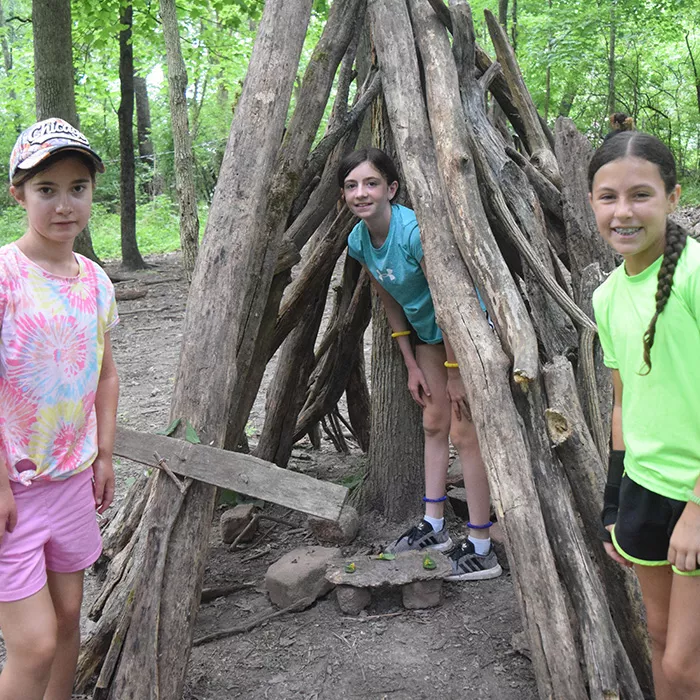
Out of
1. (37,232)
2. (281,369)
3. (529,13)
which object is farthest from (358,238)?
(529,13)

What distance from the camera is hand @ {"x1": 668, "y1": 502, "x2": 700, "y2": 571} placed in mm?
1551

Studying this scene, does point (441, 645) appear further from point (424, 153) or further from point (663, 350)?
point (424, 153)

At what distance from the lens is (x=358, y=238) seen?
132 inches

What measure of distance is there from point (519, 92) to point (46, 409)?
3315 millimetres

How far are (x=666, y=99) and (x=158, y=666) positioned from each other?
1418cm

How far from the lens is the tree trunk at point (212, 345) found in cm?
231

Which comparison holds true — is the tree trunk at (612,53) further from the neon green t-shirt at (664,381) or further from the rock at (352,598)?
the neon green t-shirt at (664,381)

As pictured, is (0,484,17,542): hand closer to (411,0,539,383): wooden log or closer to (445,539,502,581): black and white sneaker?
(411,0,539,383): wooden log

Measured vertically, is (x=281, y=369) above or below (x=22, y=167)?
below

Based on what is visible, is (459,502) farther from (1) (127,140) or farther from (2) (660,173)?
(1) (127,140)

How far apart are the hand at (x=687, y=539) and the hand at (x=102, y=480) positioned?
149cm

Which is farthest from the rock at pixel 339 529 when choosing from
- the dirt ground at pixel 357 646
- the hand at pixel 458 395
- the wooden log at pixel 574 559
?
the wooden log at pixel 574 559

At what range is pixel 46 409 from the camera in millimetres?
1880

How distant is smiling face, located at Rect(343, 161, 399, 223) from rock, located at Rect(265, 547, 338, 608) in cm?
156
